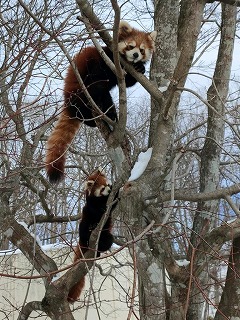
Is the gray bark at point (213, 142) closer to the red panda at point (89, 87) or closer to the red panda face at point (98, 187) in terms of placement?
the red panda at point (89, 87)

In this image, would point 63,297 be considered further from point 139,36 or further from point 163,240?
point 139,36

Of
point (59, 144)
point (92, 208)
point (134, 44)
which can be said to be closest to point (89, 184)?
point (92, 208)

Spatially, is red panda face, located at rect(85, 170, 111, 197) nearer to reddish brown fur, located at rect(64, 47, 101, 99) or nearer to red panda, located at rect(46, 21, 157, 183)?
red panda, located at rect(46, 21, 157, 183)

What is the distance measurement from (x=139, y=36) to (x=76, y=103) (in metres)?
0.99

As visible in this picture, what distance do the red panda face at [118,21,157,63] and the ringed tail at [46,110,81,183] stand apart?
2.64 ft

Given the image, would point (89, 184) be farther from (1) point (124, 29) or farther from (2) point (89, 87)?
(1) point (124, 29)

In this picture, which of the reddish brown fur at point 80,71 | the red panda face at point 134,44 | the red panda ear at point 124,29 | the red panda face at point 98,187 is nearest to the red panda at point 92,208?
the red panda face at point 98,187

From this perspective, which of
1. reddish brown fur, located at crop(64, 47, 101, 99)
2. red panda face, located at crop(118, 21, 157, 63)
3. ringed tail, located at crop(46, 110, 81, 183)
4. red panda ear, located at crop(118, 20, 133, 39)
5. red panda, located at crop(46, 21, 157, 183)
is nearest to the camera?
ringed tail, located at crop(46, 110, 81, 183)

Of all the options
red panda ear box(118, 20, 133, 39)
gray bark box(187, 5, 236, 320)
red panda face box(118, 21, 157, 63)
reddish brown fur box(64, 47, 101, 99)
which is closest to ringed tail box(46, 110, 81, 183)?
reddish brown fur box(64, 47, 101, 99)

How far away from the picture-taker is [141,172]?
3.26 m

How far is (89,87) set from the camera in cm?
409

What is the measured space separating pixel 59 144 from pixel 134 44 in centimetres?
122

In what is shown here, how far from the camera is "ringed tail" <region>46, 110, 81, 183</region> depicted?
3859 mm

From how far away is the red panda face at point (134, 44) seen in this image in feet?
13.7
